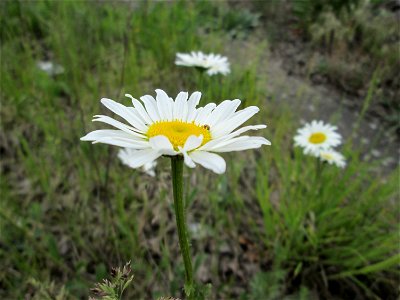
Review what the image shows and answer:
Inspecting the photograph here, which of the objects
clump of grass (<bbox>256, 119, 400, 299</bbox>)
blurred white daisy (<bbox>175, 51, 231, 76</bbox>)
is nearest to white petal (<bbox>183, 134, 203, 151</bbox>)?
blurred white daisy (<bbox>175, 51, 231, 76</bbox>)

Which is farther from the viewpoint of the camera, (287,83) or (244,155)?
(287,83)

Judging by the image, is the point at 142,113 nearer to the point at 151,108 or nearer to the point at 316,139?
the point at 151,108

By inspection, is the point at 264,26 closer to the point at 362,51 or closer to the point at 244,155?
the point at 362,51

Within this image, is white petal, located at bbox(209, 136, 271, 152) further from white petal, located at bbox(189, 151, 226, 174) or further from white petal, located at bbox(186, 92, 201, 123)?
white petal, located at bbox(186, 92, 201, 123)

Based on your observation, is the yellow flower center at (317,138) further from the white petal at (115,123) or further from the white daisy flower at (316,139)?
the white petal at (115,123)

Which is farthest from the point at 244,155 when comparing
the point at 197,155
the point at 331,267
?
the point at 197,155

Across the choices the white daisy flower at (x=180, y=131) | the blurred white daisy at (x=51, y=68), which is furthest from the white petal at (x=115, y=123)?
the blurred white daisy at (x=51, y=68)

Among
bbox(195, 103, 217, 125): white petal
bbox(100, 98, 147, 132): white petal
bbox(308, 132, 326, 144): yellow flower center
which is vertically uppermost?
bbox(308, 132, 326, 144): yellow flower center
